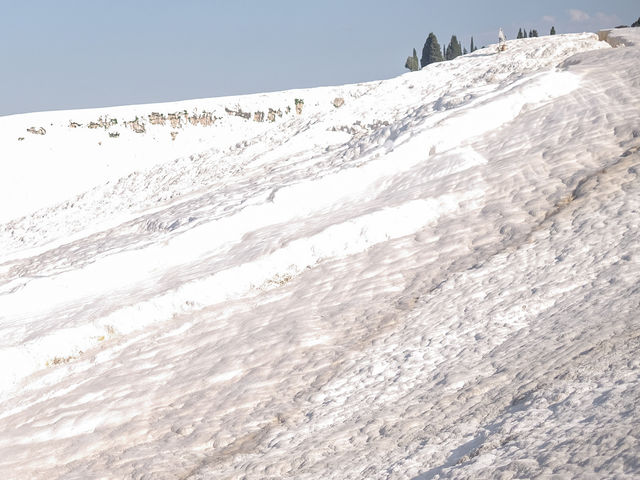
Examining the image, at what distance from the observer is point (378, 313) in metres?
12.1

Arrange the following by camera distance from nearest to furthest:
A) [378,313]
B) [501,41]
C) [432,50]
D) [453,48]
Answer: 1. [378,313]
2. [501,41]
3. [432,50]
4. [453,48]

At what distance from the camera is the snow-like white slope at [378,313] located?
8188 mm

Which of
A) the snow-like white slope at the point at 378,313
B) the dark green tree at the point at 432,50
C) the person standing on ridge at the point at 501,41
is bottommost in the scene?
the snow-like white slope at the point at 378,313

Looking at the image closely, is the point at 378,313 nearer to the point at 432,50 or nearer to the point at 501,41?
the point at 501,41

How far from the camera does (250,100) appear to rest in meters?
40.7

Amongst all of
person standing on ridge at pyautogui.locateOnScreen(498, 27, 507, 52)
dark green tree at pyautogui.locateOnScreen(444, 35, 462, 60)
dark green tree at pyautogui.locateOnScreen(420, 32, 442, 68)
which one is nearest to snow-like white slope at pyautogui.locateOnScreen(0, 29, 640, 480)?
person standing on ridge at pyautogui.locateOnScreen(498, 27, 507, 52)

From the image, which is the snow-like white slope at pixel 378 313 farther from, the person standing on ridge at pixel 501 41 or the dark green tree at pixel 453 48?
the dark green tree at pixel 453 48

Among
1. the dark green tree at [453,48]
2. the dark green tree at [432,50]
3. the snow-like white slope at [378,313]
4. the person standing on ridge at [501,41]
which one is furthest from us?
the dark green tree at [453,48]

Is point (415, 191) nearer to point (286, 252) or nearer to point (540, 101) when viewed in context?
point (286, 252)

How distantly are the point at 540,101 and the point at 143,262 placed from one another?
9802 mm

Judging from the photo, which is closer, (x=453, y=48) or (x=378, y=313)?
(x=378, y=313)

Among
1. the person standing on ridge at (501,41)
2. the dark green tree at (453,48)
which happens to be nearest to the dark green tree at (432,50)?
the dark green tree at (453,48)

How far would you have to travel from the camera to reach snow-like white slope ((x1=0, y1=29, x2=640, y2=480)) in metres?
8.19

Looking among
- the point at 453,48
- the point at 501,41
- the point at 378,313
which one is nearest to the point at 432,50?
the point at 453,48
